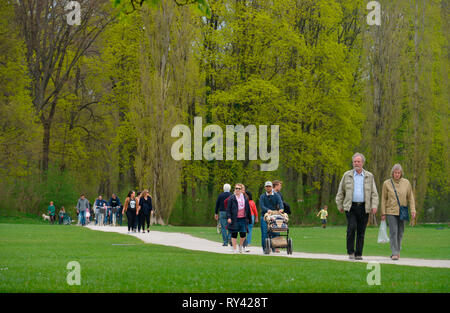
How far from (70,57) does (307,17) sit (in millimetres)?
18865

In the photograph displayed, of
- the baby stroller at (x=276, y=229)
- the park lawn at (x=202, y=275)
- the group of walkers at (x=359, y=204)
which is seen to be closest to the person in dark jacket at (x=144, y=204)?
the group of walkers at (x=359, y=204)

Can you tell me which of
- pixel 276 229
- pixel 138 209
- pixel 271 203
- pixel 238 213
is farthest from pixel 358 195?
pixel 138 209

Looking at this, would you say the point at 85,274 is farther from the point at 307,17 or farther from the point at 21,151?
the point at 307,17

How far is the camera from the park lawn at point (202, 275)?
10.5 meters

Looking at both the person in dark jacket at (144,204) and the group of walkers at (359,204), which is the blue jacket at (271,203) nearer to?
the group of walkers at (359,204)

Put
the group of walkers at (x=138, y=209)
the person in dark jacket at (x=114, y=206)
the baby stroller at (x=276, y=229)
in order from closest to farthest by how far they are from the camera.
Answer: the baby stroller at (x=276, y=229)
the group of walkers at (x=138, y=209)
the person in dark jacket at (x=114, y=206)

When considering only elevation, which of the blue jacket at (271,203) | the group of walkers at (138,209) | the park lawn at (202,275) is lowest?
the park lawn at (202,275)

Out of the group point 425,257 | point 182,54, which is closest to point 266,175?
point 182,54

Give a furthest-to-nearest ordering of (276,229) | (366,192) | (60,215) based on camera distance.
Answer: (60,215)
(276,229)
(366,192)

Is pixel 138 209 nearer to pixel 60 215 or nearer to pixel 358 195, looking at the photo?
pixel 358 195

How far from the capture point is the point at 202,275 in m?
12.2

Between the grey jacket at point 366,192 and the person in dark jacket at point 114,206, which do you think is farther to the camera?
the person in dark jacket at point 114,206

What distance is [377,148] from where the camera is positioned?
50.3m

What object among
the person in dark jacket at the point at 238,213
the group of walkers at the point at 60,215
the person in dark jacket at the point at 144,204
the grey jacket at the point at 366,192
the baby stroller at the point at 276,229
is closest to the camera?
the grey jacket at the point at 366,192
